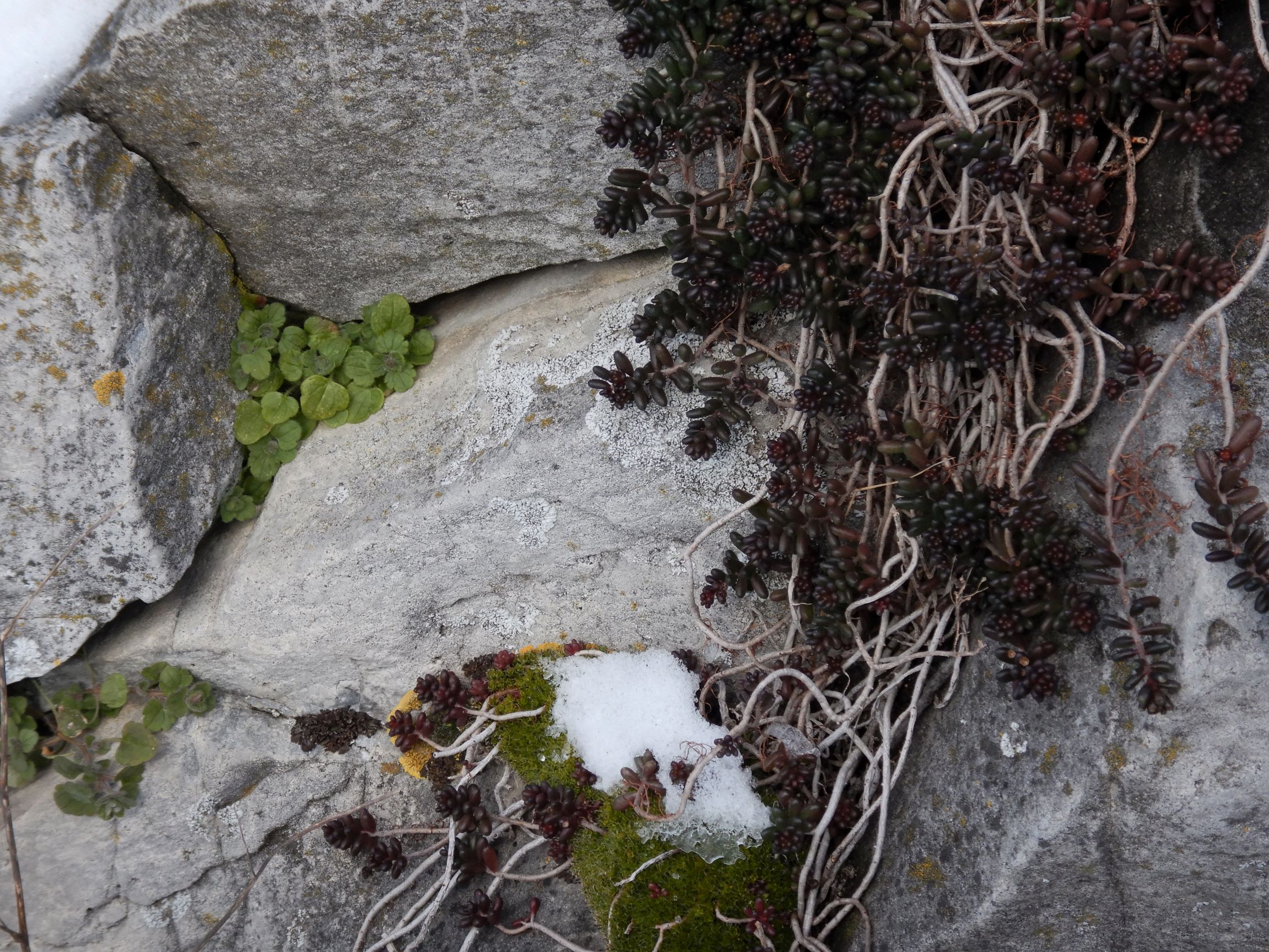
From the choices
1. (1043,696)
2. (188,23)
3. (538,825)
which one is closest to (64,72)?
(188,23)

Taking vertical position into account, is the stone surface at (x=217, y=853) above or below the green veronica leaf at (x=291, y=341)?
below

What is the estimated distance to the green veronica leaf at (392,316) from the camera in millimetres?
3090

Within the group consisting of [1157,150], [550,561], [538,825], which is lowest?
[538,825]

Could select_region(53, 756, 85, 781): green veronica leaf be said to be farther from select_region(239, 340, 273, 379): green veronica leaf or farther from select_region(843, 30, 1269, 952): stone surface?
select_region(843, 30, 1269, 952): stone surface

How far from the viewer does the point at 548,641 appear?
2.85m

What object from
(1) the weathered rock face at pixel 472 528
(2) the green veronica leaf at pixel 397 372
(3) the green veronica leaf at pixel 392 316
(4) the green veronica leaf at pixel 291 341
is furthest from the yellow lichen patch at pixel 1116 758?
(4) the green veronica leaf at pixel 291 341

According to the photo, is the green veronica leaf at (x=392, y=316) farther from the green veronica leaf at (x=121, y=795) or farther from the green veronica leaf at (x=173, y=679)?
the green veronica leaf at (x=121, y=795)

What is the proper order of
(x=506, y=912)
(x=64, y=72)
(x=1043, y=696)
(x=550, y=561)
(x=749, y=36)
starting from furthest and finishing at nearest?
(x=550, y=561) < (x=506, y=912) < (x=64, y=72) < (x=749, y=36) < (x=1043, y=696)

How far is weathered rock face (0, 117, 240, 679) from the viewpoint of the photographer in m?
2.47

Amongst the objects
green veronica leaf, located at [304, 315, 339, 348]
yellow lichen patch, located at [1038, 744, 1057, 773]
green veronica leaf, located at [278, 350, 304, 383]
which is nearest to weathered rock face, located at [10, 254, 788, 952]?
green veronica leaf, located at [278, 350, 304, 383]

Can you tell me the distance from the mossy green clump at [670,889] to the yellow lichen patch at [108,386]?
1.76 meters

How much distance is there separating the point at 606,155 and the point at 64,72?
1528 millimetres

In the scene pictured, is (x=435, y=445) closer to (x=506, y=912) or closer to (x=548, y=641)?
(x=548, y=641)

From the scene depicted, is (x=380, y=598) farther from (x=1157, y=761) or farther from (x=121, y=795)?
(x=1157, y=761)
